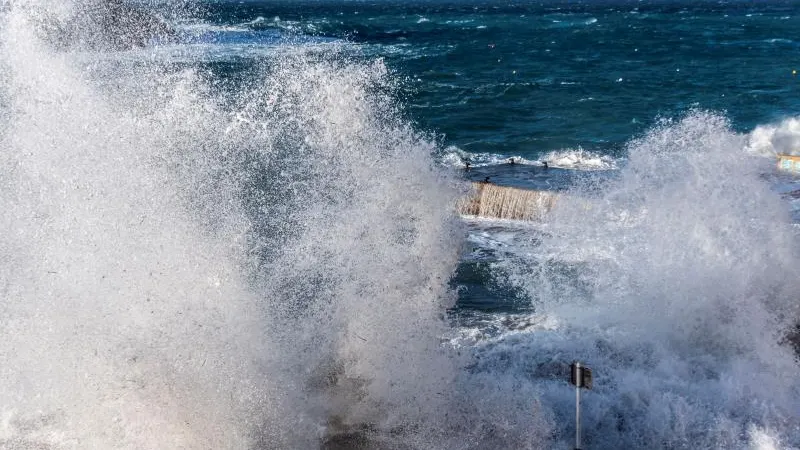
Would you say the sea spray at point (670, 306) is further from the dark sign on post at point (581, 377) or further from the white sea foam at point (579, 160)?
the white sea foam at point (579, 160)

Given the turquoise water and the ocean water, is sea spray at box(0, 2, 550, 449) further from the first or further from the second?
the turquoise water

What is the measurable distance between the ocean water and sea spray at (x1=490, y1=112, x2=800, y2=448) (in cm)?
5

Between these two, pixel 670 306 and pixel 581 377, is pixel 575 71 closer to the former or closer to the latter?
pixel 670 306

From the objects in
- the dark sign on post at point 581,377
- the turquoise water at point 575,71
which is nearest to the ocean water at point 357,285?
the dark sign on post at point 581,377

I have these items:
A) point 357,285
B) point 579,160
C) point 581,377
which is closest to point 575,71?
point 579,160

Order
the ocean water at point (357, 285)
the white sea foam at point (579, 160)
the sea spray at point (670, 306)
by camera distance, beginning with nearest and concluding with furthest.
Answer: the ocean water at point (357, 285)
the sea spray at point (670, 306)
the white sea foam at point (579, 160)

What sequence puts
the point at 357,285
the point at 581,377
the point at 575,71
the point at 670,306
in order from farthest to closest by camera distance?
1. the point at 575,71
2. the point at 670,306
3. the point at 357,285
4. the point at 581,377

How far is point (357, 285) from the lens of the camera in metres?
14.6

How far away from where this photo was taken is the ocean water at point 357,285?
11.5m

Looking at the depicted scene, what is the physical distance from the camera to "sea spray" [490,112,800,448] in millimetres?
11984

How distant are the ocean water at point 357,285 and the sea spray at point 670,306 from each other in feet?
0.17

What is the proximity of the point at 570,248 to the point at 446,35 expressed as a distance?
2311 inches

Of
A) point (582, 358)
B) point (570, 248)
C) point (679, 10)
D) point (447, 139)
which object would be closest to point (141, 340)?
point (582, 358)

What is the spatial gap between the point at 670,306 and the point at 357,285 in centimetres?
578
